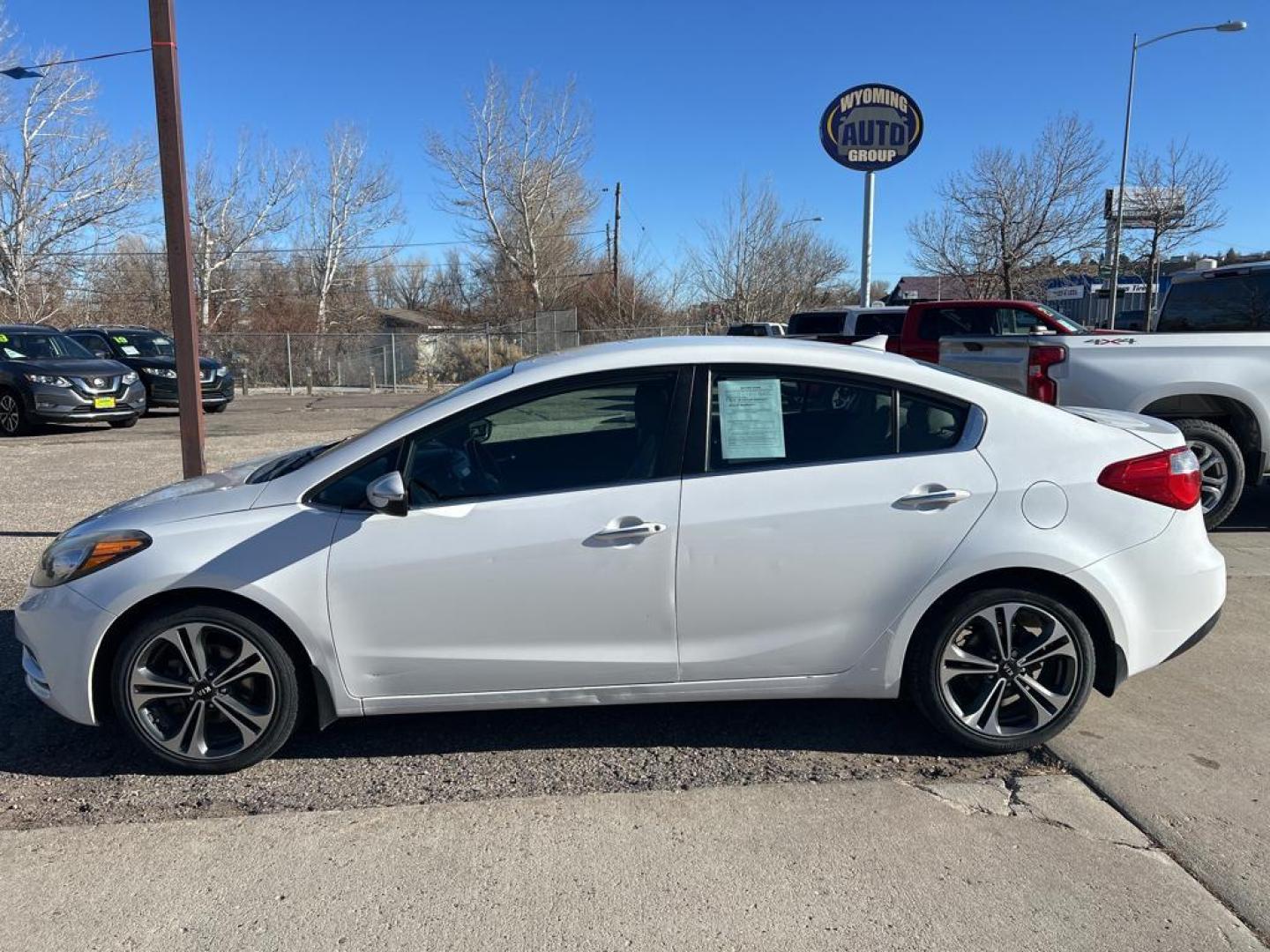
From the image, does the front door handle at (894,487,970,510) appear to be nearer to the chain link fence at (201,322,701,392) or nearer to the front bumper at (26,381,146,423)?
the front bumper at (26,381,146,423)

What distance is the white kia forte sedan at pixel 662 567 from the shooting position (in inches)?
126

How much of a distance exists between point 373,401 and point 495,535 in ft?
72.4

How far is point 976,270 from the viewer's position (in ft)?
89.9

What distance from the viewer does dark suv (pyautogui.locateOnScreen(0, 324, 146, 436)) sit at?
13891mm

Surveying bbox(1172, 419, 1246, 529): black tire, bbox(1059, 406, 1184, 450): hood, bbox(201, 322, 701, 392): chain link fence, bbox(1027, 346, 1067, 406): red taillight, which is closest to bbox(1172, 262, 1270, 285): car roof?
bbox(1172, 419, 1246, 529): black tire

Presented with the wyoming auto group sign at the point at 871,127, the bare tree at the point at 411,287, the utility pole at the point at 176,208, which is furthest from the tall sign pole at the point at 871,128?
the bare tree at the point at 411,287

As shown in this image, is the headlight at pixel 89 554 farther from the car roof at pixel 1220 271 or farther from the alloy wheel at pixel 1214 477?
the car roof at pixel 1220 271

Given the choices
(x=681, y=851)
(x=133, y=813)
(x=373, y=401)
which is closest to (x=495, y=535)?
(x=681, y=851)

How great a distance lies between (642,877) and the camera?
2.76m

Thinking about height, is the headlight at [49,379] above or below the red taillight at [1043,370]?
below

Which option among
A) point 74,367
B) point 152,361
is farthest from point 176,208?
point 152,361

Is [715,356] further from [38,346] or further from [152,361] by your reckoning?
[152,361]

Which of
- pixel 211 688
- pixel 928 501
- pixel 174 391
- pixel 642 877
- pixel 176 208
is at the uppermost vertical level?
pixel 176 208

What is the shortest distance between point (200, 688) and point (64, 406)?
13099mm
